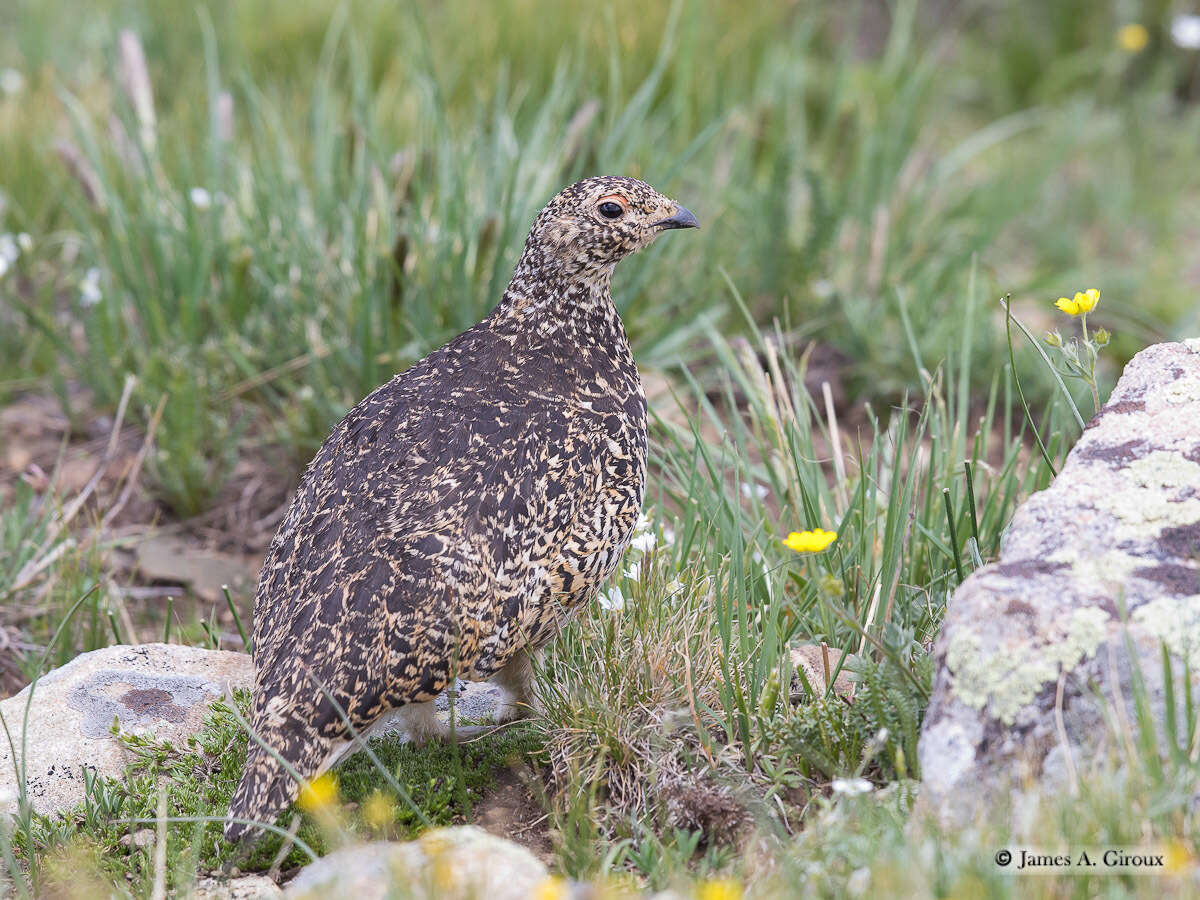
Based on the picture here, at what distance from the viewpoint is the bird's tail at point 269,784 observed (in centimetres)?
313

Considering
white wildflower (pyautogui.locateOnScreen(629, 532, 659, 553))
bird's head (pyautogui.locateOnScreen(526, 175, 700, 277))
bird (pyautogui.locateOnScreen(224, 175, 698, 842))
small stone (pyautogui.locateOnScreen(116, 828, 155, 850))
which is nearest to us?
bird (pyautogui.locateOnScreen(224, 175, 698, 842))

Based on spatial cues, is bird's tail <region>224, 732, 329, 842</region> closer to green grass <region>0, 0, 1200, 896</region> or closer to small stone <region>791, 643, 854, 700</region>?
green grass <region>0, 0, 1200, 896</region>

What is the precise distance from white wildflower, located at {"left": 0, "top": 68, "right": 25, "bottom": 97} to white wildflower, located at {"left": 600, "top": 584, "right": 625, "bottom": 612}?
18.3ft

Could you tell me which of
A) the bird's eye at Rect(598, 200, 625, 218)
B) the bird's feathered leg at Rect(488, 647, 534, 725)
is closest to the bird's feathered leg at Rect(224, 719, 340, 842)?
the bird's feathered leg at Rect(488, 647, 534, 725)

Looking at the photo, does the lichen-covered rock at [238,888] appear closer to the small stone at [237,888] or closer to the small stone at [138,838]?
the small stone at [237,888]

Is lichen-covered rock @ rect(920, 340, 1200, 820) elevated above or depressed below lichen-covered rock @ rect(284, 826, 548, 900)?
above

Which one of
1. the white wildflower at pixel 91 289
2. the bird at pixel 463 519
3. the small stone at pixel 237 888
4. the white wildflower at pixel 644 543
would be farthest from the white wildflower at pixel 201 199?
the small stone at pixel 237 888

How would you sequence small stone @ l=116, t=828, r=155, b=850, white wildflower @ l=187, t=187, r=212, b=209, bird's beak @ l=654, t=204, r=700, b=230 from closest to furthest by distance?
small stone @ l=116, t=828, r=155, b=850 < bird's beak @ l=654, t=204, r=700, b=230 < white wildflower @ l=187, t=187, r=212, b=209

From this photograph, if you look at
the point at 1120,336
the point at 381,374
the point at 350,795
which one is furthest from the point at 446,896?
the point at 1120,336

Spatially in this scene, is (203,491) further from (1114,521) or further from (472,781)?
(1114,521)

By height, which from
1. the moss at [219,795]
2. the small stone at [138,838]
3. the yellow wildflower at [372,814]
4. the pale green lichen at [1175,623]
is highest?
the pale green lichen at [1175,623]

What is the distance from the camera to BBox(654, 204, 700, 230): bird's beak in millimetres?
4242

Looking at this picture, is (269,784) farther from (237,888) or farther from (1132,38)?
(1132,38)

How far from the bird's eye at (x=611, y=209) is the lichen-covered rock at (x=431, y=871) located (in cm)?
207
